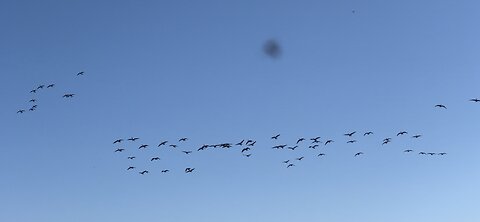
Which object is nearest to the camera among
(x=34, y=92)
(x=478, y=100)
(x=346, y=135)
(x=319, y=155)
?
(x=478, y=100)

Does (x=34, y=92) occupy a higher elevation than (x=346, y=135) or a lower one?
higher

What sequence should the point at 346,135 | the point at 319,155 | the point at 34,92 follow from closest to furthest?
1. the point at 34,92
2. the point at 346,135
3. the point at 319,155

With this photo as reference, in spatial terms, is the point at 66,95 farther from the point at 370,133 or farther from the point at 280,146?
the point at 370,133

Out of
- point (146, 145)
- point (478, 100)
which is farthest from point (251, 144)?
point (478, 100)

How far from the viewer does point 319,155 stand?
89188 mm

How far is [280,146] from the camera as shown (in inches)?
3440

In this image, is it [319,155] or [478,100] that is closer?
[478,100]

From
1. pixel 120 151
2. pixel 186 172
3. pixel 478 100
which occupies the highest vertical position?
pixel 120 151

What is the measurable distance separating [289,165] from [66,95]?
3444cm

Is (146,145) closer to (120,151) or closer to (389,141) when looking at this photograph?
(120,151)

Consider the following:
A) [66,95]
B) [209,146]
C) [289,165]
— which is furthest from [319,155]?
[66,95]

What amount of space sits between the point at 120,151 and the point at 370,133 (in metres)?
36.4

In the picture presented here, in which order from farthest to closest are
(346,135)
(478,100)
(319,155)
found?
(319,155), (346,135), (478,100)

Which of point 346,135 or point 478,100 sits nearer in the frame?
point 478,100
